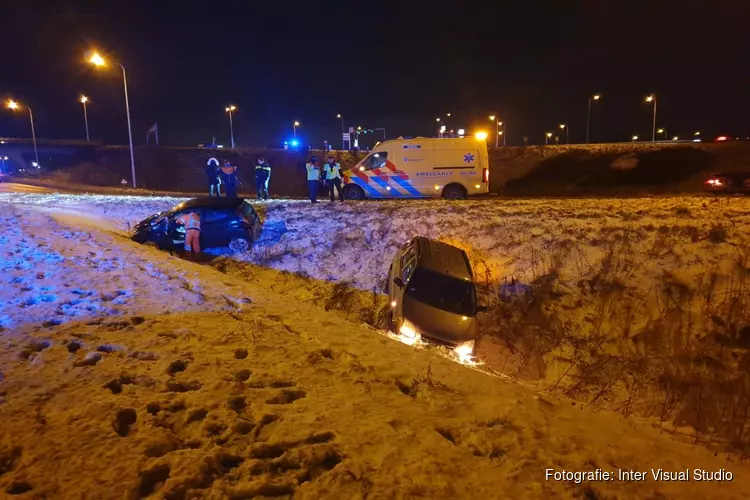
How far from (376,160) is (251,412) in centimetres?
1494

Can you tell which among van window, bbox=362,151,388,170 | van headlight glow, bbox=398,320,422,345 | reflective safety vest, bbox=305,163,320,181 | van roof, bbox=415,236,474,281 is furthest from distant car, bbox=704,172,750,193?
van headlight glow, bbox=398,320,422,345

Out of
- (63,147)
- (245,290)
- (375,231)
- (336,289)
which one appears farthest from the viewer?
(63,147)

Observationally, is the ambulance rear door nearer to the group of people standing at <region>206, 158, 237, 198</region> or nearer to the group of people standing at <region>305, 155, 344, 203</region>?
the group of people standing at <region>305, 155, 344, 203</region>

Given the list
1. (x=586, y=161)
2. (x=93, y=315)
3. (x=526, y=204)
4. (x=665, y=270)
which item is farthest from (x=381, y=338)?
(x=586, y=161)

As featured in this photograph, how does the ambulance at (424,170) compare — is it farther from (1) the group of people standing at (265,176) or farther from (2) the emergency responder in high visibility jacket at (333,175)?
(1) the group of people standing at (265,176)

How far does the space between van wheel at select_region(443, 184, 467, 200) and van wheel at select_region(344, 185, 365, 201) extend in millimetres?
3170

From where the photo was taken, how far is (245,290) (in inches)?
292

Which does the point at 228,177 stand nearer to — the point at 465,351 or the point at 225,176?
the point at 225,176

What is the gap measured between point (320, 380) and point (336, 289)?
671 cm

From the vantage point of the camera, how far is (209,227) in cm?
1176

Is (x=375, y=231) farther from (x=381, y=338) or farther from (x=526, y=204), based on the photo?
(x=381, y=338)

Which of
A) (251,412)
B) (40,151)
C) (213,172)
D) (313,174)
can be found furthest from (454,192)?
(40,151)

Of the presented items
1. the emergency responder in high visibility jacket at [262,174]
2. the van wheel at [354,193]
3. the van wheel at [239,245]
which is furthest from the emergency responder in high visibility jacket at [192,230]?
the van wheel at [354,193]

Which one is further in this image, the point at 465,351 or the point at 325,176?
the point at 325,176
